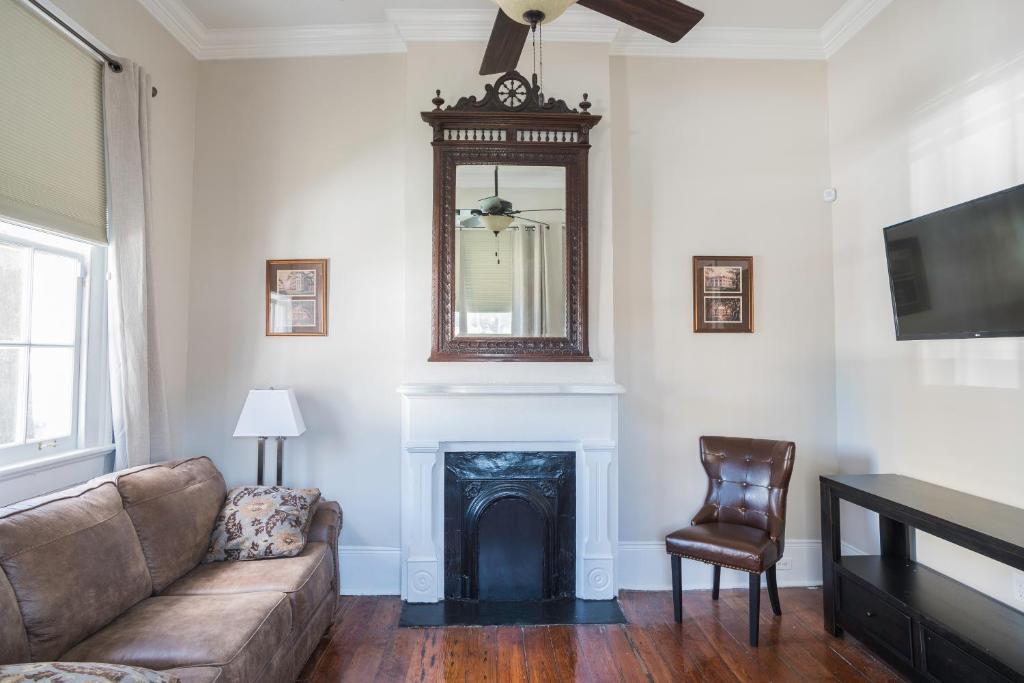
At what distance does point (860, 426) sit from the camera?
3006mm

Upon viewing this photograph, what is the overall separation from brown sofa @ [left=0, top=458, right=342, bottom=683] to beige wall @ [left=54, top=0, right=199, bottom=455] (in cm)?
90

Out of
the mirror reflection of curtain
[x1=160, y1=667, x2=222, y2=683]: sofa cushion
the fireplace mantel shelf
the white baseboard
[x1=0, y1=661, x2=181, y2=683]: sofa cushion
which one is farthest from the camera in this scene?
the white baseboard

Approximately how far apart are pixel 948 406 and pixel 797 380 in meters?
0.82

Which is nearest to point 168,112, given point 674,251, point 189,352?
point 189,352

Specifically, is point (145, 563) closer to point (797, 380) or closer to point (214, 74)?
point (214, 74)

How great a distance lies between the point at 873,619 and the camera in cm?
232

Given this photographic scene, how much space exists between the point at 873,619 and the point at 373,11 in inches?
158

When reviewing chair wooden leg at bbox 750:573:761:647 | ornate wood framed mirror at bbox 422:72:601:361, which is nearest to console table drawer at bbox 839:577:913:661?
chair wooden leg at bbox 750:573:761:647

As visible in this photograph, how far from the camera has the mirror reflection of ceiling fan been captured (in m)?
2.96

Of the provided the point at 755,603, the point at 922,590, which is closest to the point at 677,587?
the point at 755,603

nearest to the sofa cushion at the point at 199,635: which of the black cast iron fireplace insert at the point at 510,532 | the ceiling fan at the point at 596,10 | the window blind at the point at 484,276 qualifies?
the black cast iron fireplace insert at the point at 510,532

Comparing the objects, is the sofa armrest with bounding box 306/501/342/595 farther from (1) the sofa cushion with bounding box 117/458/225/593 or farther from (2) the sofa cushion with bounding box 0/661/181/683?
(2) the sofa cushion with bounding box 0/661/181/683

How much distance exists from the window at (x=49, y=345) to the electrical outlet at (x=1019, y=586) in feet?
13.4

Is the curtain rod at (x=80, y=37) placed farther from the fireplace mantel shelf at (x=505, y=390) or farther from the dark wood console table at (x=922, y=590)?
the dark wood console table at (x=922, y=590)
